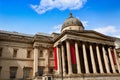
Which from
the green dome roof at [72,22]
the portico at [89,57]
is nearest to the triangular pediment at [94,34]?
the portico at [89,57]

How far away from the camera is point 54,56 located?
3198cm

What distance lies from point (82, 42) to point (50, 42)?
25.4 feet

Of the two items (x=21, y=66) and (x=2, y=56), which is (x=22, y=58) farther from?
(x=2, y=56)

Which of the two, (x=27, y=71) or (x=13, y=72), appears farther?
(x=27, y=71)

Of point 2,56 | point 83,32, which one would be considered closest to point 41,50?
point 2,56

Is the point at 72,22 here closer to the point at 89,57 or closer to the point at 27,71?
the point at 89,57

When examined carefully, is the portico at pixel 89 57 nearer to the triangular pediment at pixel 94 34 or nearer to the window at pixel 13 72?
the triangular pediment at pixel 94 34

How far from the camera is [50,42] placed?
32656 mm

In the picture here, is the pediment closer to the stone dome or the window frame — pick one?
the stone dome

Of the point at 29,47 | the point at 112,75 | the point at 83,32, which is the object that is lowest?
the point at 112,75

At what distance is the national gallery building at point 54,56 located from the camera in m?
27.6

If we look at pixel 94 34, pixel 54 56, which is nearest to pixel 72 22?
pixel 94 34

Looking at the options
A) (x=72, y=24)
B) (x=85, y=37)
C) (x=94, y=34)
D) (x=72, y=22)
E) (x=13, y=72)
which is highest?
(x=72, y=22)

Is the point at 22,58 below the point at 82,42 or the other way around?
below
